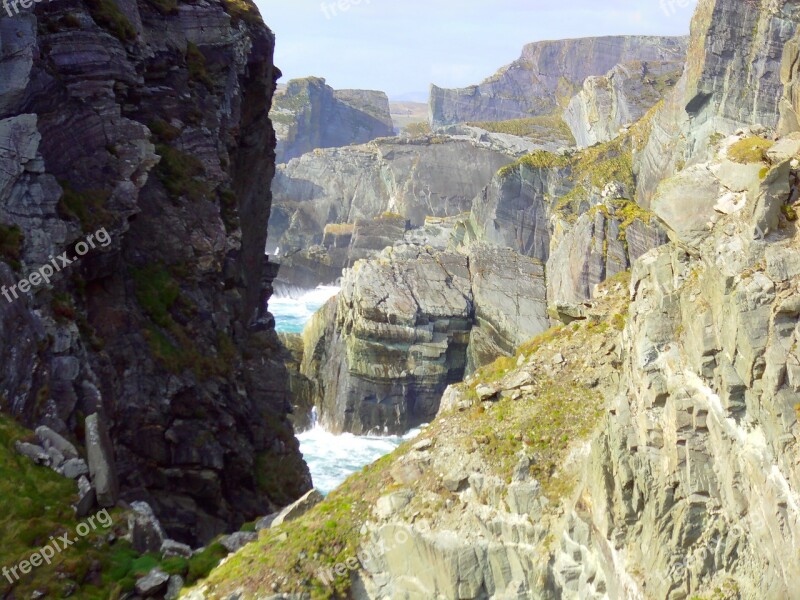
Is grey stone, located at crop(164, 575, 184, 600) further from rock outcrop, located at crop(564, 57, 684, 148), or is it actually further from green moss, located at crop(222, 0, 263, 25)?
rock outcrop, located at crop(564, 57, 684, 148)

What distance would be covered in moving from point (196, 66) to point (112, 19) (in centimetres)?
487

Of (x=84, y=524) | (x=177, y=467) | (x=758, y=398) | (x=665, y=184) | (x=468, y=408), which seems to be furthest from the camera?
(x=177, y=467)

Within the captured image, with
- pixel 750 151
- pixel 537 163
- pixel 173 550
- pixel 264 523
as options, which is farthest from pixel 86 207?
pixel 537 163

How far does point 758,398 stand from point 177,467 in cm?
1930

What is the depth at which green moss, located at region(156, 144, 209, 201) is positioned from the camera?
27688mm

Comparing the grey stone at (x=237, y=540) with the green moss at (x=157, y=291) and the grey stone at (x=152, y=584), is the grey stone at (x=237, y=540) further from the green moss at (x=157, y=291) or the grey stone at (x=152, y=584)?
the green moss at (x=157, y=291)

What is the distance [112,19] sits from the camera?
25.7 m

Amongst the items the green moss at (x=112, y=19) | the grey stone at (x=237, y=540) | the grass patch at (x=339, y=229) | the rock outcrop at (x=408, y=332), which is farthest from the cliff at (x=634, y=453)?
the grass patch at (x=339, y=229)

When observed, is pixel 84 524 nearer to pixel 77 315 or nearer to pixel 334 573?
pixel 334 573

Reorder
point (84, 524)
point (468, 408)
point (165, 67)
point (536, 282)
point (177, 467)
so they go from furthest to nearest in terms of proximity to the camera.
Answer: point (536, 282), point (165, 67), point (177, 467), point (468, 408), point (84, 524)

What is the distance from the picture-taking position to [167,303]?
86.2 ft

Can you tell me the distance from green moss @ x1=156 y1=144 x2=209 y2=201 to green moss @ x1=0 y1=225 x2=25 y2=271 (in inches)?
322

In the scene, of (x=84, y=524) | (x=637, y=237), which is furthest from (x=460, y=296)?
(x=84, y=524)

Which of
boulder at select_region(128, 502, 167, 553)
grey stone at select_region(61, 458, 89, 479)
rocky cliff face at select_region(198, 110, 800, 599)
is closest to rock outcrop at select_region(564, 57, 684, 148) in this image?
rocky cliff face at select_region(198, 110, 800, 599)
